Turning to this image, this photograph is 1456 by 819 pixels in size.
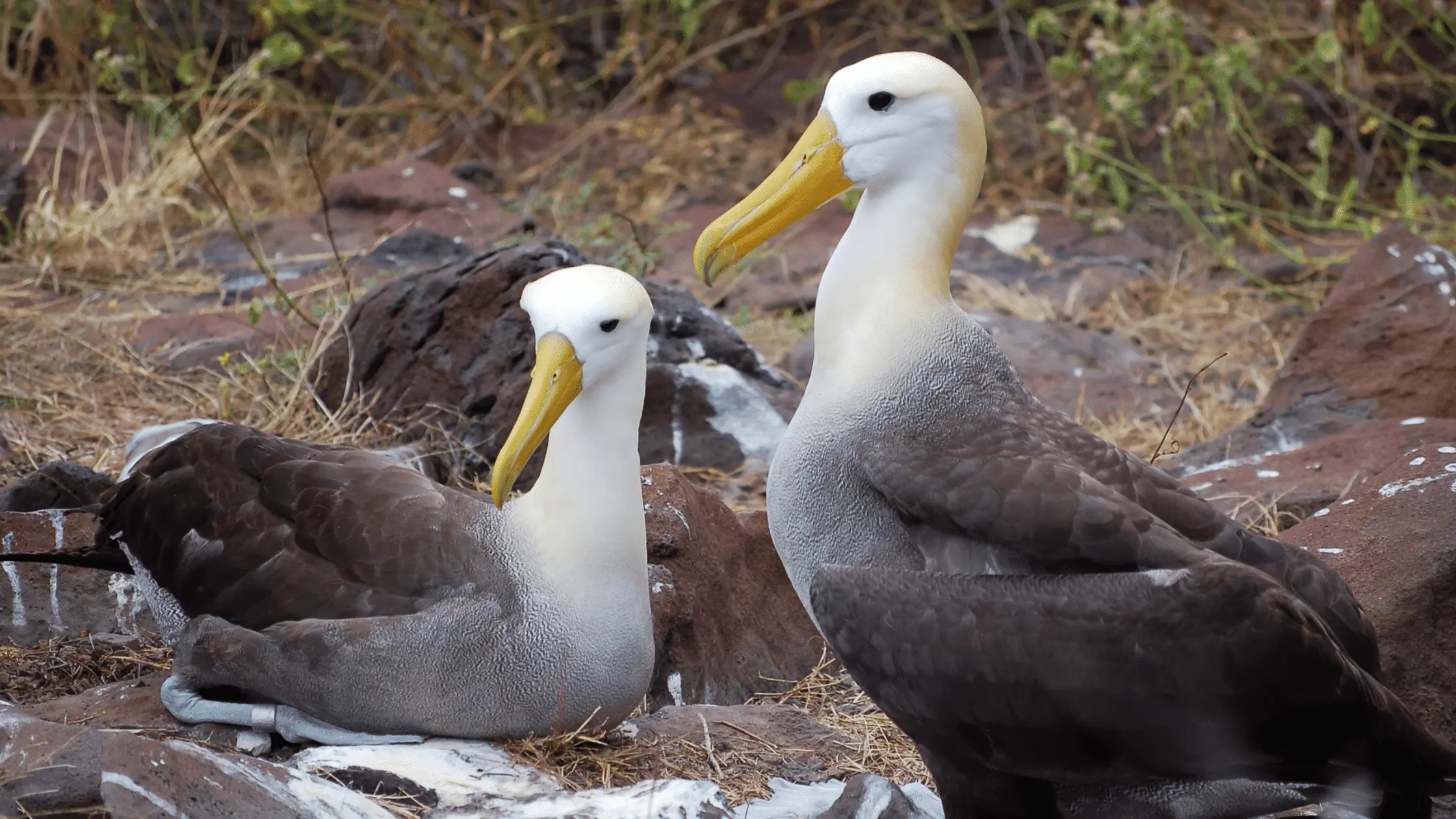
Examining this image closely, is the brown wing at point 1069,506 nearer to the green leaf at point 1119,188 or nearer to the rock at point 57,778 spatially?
the rock at point 57,778

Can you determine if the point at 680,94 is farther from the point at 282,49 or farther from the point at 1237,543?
the point at 1237,543

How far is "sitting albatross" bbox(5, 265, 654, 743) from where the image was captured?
3.23 m

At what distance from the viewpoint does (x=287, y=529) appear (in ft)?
11.3

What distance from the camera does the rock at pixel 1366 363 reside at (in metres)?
5.19

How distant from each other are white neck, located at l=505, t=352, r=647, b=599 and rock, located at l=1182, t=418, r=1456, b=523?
182cm

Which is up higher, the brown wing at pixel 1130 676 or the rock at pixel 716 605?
the brown wing at pixel 1130 676

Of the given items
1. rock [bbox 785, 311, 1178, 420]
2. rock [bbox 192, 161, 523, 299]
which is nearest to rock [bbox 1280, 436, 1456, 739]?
rock [bbox 785, 311, 1178, 420]

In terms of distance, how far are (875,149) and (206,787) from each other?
1655mm

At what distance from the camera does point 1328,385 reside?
17.5 ft

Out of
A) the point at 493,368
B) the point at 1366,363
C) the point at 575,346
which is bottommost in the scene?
the point at 1366,363

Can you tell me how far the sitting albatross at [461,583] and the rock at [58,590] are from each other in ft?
2.19

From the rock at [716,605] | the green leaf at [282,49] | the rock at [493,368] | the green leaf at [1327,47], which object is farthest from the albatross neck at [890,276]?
the green leaf at [282,49]

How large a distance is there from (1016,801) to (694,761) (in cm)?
76

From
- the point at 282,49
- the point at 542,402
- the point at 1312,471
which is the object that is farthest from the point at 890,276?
the point at 282,49
